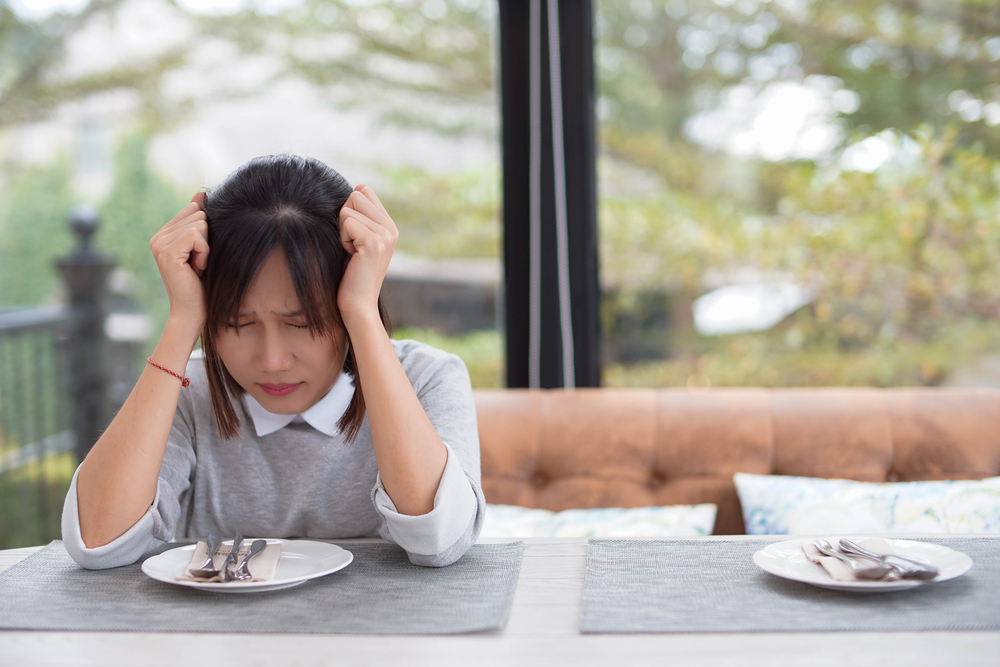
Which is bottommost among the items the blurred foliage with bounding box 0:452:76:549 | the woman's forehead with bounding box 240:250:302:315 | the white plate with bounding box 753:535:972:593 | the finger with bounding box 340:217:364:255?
the blurred foliage with bounding box 0:452:76:549

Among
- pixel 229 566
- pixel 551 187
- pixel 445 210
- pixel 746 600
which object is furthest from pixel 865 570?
pixel 445 210

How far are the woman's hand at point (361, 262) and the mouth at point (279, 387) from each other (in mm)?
126

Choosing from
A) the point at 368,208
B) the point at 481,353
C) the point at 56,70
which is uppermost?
the point at 56,70

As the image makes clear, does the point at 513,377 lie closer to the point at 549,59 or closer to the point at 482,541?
the point at 549,59

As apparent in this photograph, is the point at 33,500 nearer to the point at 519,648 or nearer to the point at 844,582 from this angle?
the point at 519,648

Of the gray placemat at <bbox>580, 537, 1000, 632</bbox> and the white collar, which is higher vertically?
the white collar

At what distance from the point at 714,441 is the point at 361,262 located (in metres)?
1.02

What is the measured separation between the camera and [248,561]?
38.5 inches

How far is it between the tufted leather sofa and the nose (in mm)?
848

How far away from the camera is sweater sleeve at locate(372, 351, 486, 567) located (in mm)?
988

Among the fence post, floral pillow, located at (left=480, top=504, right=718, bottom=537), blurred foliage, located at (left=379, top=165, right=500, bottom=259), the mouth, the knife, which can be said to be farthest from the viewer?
the fence post

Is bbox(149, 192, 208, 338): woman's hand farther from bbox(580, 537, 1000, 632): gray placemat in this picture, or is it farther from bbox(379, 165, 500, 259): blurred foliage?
bbox(379, 165, 500, 259): blurred foliage

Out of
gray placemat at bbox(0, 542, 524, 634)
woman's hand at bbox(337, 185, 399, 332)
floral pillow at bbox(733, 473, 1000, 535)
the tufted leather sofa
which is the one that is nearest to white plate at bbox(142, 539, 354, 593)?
gray placemat at bbox(0, 542, 524, 634)

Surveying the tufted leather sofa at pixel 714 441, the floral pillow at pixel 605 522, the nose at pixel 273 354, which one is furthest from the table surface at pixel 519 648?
the tufted leather sofa at pixel 714 441
